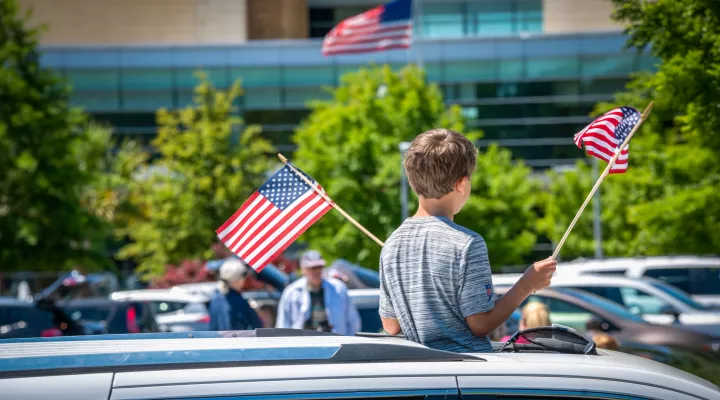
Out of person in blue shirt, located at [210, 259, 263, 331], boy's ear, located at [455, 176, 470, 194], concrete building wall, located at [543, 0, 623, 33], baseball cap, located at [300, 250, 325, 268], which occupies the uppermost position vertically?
concrete building wall, located at [543, 0, 623, 33]

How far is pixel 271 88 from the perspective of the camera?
5191 cm

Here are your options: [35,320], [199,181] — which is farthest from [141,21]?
[35,320]

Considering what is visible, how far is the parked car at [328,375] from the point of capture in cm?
254

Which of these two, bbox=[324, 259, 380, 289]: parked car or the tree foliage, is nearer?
the tree foliage

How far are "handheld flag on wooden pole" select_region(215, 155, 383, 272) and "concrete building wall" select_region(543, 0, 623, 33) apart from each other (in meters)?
54.6

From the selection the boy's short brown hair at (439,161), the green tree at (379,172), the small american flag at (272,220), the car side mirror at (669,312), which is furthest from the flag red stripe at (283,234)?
the green tree at (379,172)

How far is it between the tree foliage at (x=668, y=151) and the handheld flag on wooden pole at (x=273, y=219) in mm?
4167

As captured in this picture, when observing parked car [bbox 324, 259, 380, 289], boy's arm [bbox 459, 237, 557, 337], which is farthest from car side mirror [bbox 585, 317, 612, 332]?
A: boy's arm [bbox 459, 237, 557, 337]

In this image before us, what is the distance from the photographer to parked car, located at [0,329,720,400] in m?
2.54

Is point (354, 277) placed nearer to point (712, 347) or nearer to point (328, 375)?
point (712, 347)

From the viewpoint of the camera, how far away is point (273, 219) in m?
5.81

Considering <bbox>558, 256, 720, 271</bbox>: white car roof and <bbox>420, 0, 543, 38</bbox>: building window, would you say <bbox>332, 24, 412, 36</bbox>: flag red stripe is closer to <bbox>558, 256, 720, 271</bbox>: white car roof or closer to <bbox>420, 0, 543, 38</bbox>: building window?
<bbox>558, 256, 720, 271</bbox>: white car roof

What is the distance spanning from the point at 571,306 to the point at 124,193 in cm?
3621

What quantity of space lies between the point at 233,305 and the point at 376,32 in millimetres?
17677
